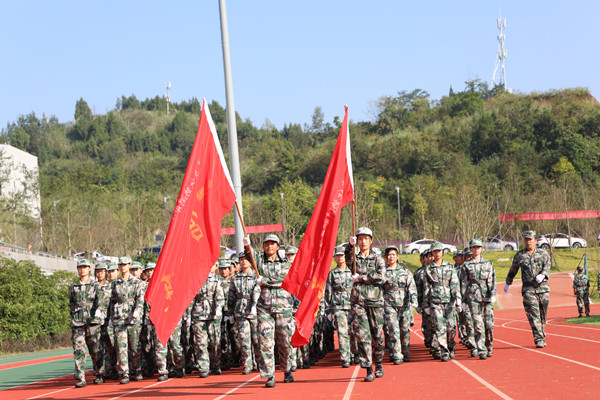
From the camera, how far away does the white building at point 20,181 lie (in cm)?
5116

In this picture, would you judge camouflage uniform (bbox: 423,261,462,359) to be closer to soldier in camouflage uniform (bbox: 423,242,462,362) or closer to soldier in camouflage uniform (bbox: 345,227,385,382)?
soldier in camouflage uniform (bbox: 423,242,462,362)

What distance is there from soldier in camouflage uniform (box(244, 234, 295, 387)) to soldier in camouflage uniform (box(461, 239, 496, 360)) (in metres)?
3.66

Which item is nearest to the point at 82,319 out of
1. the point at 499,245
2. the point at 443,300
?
the point at 443,300

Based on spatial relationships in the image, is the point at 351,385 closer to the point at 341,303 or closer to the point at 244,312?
the point at 341,303

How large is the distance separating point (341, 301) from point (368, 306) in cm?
178

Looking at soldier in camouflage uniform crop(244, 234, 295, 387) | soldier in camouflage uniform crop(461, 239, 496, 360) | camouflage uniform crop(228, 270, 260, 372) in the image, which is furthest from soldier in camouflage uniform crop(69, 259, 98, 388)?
soldier in camouflage uniform crop(461, 239, 496, 360)

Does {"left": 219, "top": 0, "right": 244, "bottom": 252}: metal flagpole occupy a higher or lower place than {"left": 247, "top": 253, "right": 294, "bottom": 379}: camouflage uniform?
higher

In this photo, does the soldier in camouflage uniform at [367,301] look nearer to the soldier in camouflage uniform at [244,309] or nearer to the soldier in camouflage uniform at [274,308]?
the soldier in camouflage uniform at [274,308]

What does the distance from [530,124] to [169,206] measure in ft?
132

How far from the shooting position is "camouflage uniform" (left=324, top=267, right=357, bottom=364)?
11.9 m

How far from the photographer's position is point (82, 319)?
11.4 metres

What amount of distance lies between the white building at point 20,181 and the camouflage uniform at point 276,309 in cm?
4021

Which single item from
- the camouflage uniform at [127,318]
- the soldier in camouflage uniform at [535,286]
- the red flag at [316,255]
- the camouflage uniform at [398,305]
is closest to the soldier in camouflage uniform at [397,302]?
the camouflage uniform at [398,305]

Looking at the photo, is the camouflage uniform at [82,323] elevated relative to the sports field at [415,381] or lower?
elevated
